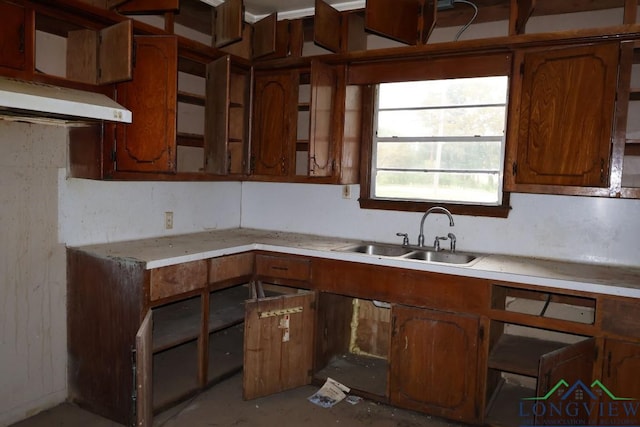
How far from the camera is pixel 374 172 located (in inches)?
129

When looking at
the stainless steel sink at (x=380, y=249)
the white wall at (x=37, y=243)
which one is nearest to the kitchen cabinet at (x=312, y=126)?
the stainless steel sink at (x=380, y=249)

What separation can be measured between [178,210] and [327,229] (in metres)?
1.08

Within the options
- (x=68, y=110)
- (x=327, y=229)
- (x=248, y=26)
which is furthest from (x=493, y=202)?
(x=68, y=110)

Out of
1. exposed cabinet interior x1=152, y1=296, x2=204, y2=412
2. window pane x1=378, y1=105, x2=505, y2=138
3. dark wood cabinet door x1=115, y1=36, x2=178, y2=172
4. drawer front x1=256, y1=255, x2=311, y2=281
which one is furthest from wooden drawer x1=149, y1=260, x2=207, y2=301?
window pane x1=378, y1=105, x2=505, y2=138

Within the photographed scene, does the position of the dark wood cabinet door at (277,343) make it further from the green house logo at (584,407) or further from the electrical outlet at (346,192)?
the green house logo at (584,407)

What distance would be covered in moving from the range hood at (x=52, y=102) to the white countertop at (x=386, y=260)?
739 millimetres

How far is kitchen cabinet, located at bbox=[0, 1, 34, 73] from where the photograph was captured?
2004 millimetres

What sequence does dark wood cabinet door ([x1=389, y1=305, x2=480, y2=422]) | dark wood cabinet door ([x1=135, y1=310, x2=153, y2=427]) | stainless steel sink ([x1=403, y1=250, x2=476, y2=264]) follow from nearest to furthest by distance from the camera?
dark wood cabinet door ([x1=135, y1=310, x2=153, y2=427]), dark wood cabinet door ([x1=389, y1=305, x2=480, y2=422]), stainless steel sink ([x1=403, y1=250, x2=476, y2=264])

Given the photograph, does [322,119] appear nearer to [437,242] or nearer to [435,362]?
[437,242]

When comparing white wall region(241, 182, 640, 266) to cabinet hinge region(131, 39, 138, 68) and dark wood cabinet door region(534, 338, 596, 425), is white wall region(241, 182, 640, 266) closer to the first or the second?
dark wood cabinet door region(534, 338, 596, 425)

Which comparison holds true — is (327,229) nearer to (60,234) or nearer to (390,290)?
(390,290)

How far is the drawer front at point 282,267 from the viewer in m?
2.85

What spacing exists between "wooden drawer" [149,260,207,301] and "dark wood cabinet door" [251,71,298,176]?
938 mm

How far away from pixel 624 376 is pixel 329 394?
Result: 59.4 inches
